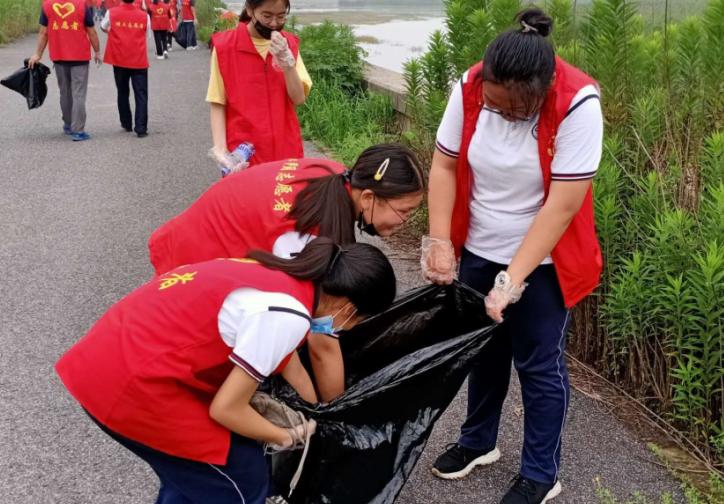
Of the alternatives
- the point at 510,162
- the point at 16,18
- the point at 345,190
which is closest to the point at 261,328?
the point at 345,190

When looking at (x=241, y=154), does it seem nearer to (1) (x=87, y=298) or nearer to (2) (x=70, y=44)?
(1) (x=87, y=298)

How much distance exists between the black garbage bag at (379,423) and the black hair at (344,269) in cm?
37

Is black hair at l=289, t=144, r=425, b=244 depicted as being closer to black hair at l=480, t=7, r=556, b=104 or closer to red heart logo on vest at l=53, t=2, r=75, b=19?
black hair at l=480, t=7, r=556, b=104

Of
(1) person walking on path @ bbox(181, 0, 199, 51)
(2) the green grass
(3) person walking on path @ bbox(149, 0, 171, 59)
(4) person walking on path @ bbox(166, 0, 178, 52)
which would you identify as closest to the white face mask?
(3) person walking on path @ bbox(149, 0, 171, 59)

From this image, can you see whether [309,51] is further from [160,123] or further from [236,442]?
[236,442]

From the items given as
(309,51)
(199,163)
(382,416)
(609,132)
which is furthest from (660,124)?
(309,51)

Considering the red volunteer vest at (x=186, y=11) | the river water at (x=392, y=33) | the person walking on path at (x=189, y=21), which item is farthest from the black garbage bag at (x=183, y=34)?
the river water at (x=392, y=33)

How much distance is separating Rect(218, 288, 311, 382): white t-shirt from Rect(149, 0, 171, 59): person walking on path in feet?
59.2

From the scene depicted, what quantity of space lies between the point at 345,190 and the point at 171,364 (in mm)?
751

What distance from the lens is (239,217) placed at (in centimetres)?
253

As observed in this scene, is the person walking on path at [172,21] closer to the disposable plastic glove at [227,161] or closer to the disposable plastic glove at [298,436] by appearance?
the disposable plastic glove at [227,161]

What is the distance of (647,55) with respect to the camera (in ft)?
13.1

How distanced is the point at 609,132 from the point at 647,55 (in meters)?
0.41

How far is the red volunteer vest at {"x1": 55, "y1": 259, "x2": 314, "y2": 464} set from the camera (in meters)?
2.03
